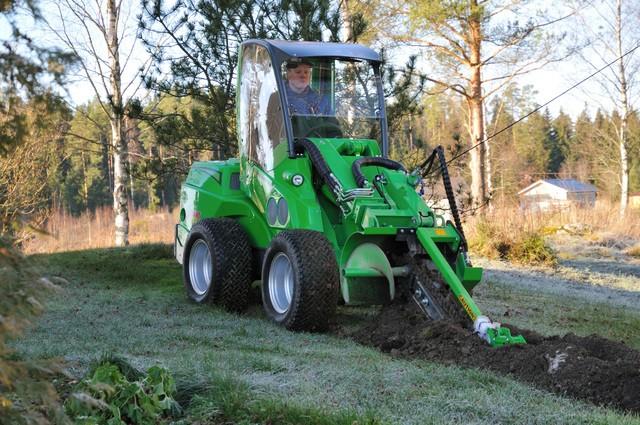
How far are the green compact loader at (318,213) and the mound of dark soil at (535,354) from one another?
19cm

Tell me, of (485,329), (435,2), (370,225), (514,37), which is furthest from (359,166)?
(514,37)

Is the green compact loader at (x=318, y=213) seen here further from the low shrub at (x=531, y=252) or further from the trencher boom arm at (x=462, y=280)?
the low shrub at (x=531, y=252)

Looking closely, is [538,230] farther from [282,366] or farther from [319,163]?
[282,366]

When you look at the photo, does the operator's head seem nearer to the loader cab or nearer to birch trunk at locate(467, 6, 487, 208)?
the loader cab

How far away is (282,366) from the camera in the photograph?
4.69 m

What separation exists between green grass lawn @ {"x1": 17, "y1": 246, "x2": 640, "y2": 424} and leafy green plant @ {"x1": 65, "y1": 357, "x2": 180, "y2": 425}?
0.14 metres

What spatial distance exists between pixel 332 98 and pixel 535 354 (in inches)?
146

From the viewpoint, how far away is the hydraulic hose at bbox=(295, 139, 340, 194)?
6719mm

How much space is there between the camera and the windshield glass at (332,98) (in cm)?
743

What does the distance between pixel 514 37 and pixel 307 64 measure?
482 inches

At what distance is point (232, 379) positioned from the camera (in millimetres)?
4055

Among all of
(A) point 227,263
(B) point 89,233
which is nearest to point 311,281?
(A) point 227,263

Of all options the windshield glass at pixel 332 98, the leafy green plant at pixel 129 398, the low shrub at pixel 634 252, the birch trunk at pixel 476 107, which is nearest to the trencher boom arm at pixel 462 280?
the windshield glass at pixel 332 98

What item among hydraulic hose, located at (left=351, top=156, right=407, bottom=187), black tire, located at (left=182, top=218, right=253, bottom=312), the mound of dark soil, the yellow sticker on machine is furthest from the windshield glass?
the yellow sticker on machine
